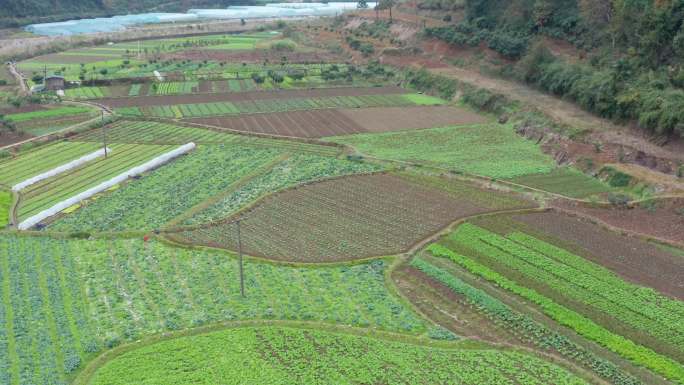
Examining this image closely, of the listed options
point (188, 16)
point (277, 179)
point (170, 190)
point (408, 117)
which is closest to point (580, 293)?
point (277, 179)

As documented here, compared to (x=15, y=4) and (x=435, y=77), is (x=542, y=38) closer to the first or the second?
(x=435, y=77)

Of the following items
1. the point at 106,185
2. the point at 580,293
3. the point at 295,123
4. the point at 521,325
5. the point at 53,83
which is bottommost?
the point at 521,325

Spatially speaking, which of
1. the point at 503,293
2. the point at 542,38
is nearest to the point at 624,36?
the point at 542,38

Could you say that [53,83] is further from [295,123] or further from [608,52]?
[608,52]

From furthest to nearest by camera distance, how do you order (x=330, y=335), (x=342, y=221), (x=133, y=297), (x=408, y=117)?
(x=408, y=117), (x=342, y=221), (x=133, y=297), (x=330, y=335)

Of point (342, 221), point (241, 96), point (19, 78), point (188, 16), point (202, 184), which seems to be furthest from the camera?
point (188, 16)

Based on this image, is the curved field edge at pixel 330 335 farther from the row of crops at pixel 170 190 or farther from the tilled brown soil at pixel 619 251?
the row of crops at pixel 170 190
